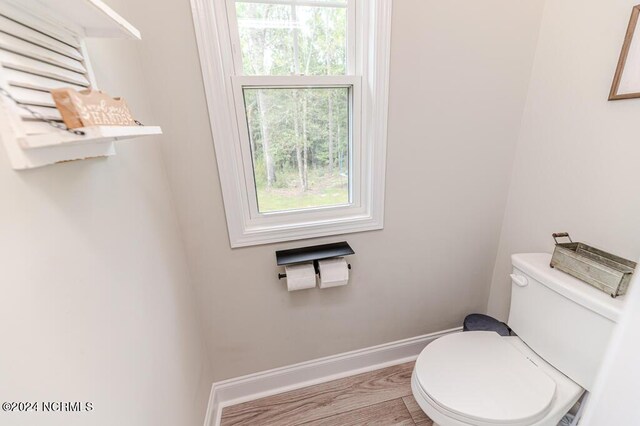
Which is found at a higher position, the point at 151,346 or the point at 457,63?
the point at 457,63

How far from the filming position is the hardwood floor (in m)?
1.35

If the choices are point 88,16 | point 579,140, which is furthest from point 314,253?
point 579,140

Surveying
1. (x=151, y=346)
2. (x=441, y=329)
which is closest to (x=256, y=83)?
(x=151, y=346)

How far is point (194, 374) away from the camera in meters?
1.14

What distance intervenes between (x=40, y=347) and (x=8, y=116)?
0.36 meters

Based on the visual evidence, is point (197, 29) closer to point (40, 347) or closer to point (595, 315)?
point (40, 347)

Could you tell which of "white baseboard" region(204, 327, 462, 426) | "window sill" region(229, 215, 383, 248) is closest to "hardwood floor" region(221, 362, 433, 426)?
"white baseboard" region(204, 327, 462, 426)

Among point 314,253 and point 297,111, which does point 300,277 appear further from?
point 297,111

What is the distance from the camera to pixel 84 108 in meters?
0.43

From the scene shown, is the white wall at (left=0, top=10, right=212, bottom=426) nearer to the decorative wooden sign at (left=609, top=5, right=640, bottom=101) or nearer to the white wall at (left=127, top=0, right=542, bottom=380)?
the white wall at (left=127, top=0, right=542, bottom=380)

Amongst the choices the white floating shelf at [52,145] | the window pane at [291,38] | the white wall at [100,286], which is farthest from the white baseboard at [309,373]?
the window pane at [291,38]

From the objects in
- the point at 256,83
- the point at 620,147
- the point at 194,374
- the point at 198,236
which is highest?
the point at 256,83

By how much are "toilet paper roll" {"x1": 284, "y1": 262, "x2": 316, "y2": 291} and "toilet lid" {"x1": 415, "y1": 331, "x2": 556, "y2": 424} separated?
22.3 inches

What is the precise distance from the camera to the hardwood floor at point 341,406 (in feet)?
4.44
